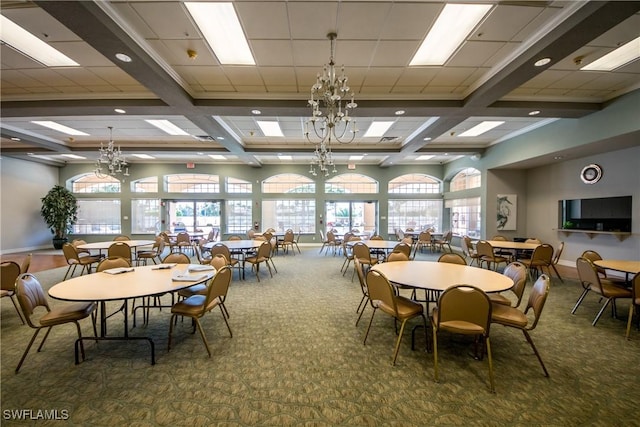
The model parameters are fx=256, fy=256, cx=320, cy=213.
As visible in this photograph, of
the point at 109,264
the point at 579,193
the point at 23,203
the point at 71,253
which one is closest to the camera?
the point at 109,264

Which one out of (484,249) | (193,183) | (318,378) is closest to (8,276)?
(318,378)

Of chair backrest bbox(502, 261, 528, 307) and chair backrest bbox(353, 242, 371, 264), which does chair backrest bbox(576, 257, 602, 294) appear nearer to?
chair backrest bbox(502, 261, 528, 307)

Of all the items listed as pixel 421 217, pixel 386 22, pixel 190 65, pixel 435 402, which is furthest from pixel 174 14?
pixel 421 217

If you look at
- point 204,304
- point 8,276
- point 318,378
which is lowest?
point 318,378

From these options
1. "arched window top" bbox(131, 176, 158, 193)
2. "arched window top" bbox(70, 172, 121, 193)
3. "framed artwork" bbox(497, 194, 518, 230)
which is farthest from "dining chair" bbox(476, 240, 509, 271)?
"arched window top" bbox(70, 172, 121, 193)

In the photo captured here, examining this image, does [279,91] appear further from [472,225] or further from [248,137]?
[472,225]

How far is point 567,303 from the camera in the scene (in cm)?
425

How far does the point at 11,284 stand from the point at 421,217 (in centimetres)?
1246

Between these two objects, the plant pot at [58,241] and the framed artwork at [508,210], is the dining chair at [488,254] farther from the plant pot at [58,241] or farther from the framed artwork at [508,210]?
the plant pot at [58,241]

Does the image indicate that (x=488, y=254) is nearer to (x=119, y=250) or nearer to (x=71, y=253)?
(x=119, y=250)

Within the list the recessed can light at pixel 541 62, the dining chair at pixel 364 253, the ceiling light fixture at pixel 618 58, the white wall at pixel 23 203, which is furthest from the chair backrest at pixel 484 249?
the white wall at pixel 23 203

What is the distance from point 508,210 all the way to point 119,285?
10332 millimetres

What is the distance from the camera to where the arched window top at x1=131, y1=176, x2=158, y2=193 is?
11469 millimetres

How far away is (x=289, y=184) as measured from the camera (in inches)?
468
